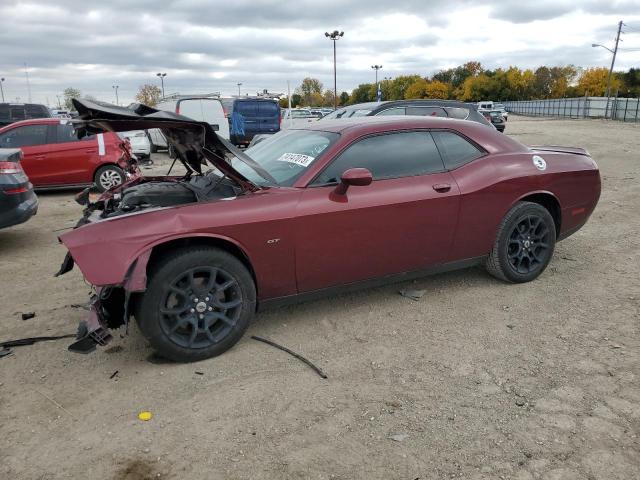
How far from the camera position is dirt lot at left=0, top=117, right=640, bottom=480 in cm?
247

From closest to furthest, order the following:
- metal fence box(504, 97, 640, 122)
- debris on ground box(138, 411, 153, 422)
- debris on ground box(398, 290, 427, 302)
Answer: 1. debris on ground box(138, 411, 153, 422)
2. debris on ground box(398, 290, 427, 302)
3. metal fence box(504, 97, 640, 122)

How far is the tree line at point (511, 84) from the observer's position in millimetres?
83438

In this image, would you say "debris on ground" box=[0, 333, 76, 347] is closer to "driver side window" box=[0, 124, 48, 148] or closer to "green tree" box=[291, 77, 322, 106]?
"driver side window" box=[0, 124, 48, 148]

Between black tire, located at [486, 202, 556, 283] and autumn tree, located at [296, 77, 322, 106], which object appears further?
autumn tree, located at [296, 77, 322, 106]

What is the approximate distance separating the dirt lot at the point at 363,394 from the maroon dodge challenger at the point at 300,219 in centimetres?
33

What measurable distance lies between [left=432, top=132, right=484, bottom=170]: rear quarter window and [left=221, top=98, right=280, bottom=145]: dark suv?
49.5 feet

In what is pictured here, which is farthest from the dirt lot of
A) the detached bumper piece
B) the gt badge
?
the gt badge

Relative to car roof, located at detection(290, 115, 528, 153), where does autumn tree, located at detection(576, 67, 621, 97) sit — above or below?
above

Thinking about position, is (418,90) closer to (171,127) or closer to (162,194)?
(162,194)

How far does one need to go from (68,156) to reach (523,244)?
8995 mm

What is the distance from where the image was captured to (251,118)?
19062 mm

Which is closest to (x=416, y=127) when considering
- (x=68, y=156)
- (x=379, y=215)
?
(x=379, y=215)

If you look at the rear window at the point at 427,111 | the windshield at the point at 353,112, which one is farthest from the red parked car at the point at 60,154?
the rear window at the point at 427,111

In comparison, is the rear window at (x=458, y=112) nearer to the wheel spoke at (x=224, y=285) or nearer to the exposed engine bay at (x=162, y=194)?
the exposed engine bay at (x=162, y=194)
